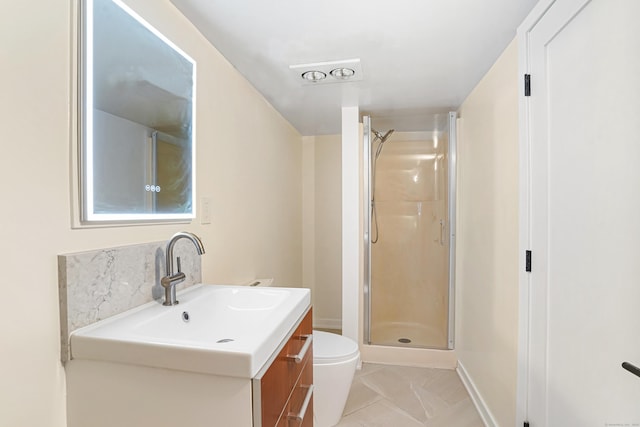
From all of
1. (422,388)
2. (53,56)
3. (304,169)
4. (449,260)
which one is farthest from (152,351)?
(304,169)

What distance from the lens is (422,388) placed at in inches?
90.4

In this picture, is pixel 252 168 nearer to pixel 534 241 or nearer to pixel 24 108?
pixel 24 108

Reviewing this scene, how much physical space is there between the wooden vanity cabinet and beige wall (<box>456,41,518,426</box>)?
1055mm

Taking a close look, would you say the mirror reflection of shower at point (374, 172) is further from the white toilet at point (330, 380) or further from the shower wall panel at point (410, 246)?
the white toilet at point (330, 380)

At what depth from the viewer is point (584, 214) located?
3.38ft

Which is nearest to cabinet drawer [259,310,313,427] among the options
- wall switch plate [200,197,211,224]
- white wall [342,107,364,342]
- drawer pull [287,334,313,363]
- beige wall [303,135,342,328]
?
drawer pull [287,334,313,363]

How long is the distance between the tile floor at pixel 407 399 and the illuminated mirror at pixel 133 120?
1.68m

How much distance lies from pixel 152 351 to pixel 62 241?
409mm

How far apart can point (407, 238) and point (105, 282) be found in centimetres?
241

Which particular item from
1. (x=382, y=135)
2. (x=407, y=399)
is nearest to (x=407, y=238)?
(x=382, y=135)

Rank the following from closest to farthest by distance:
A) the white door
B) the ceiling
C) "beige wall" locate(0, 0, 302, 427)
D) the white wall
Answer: "beige wall" locate(0, 0, 302, 427) < the white door < the ceiling < the white wall

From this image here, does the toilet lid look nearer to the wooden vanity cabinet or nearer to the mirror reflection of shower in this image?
the wooden vanity cabinet

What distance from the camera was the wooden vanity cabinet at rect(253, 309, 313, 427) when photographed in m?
0.78

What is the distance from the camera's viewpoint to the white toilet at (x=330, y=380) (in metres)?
1.77
